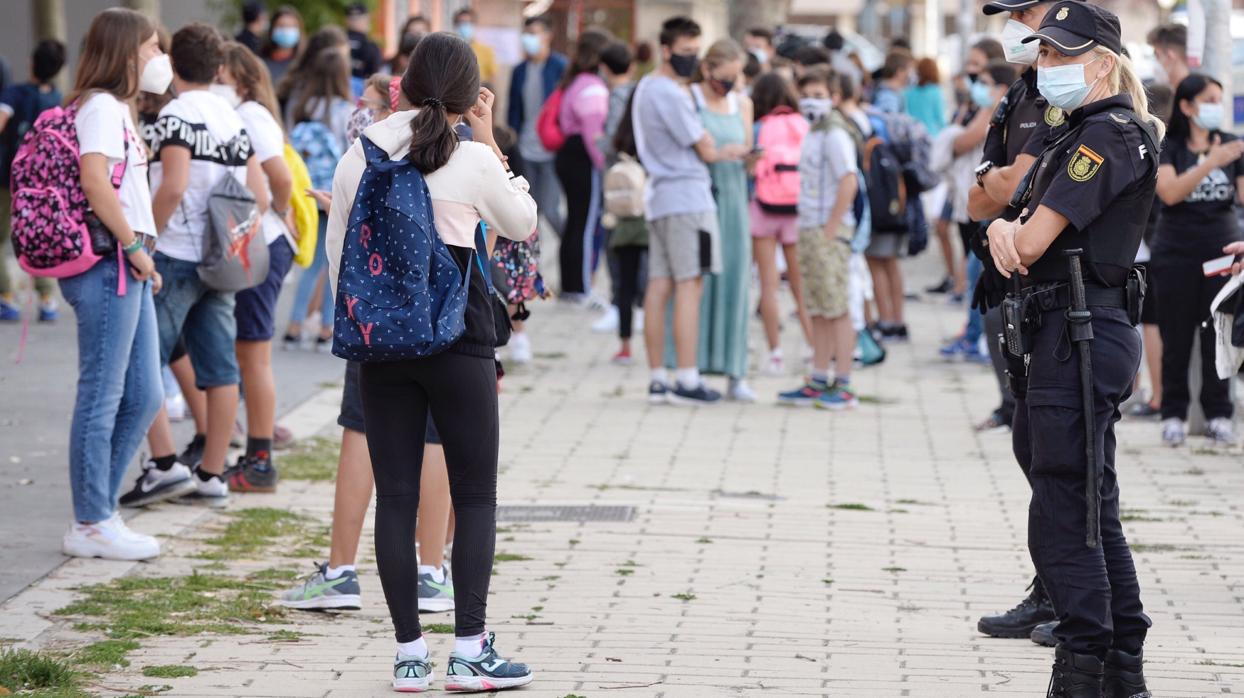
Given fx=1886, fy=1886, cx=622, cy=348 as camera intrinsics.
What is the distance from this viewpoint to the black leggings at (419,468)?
508 cm

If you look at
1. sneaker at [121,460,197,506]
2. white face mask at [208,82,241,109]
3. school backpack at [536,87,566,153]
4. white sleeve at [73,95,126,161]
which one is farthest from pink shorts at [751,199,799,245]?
white sleeve at [73,95,126,161]

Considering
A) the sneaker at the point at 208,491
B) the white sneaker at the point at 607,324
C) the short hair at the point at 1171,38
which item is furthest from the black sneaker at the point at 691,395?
the sneaker at the point at 208,491

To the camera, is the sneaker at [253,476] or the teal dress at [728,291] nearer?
the sneaker at [253,476]

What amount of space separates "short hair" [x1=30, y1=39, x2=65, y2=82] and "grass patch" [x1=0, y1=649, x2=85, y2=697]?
319 inches

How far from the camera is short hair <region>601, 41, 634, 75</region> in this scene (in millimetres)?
13523

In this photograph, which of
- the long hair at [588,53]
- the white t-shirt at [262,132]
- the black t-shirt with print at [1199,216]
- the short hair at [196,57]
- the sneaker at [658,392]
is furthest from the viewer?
the long hair at [588,53]

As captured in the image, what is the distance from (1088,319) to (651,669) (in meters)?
1.61

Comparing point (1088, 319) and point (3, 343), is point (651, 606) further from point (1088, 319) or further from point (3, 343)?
point (3, 343)

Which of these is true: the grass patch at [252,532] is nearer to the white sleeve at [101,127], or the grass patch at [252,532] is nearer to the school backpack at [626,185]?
the white sleeve at [101,127]

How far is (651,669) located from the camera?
543cm

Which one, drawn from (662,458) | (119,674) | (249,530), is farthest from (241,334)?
(119,674)

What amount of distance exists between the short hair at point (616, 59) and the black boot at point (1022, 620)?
26.8 feet

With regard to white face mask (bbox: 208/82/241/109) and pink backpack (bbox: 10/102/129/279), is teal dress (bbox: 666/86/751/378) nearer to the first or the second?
white face mask (bbox: 208/82/241/109)

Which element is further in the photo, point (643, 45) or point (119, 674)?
point (643, 45)
